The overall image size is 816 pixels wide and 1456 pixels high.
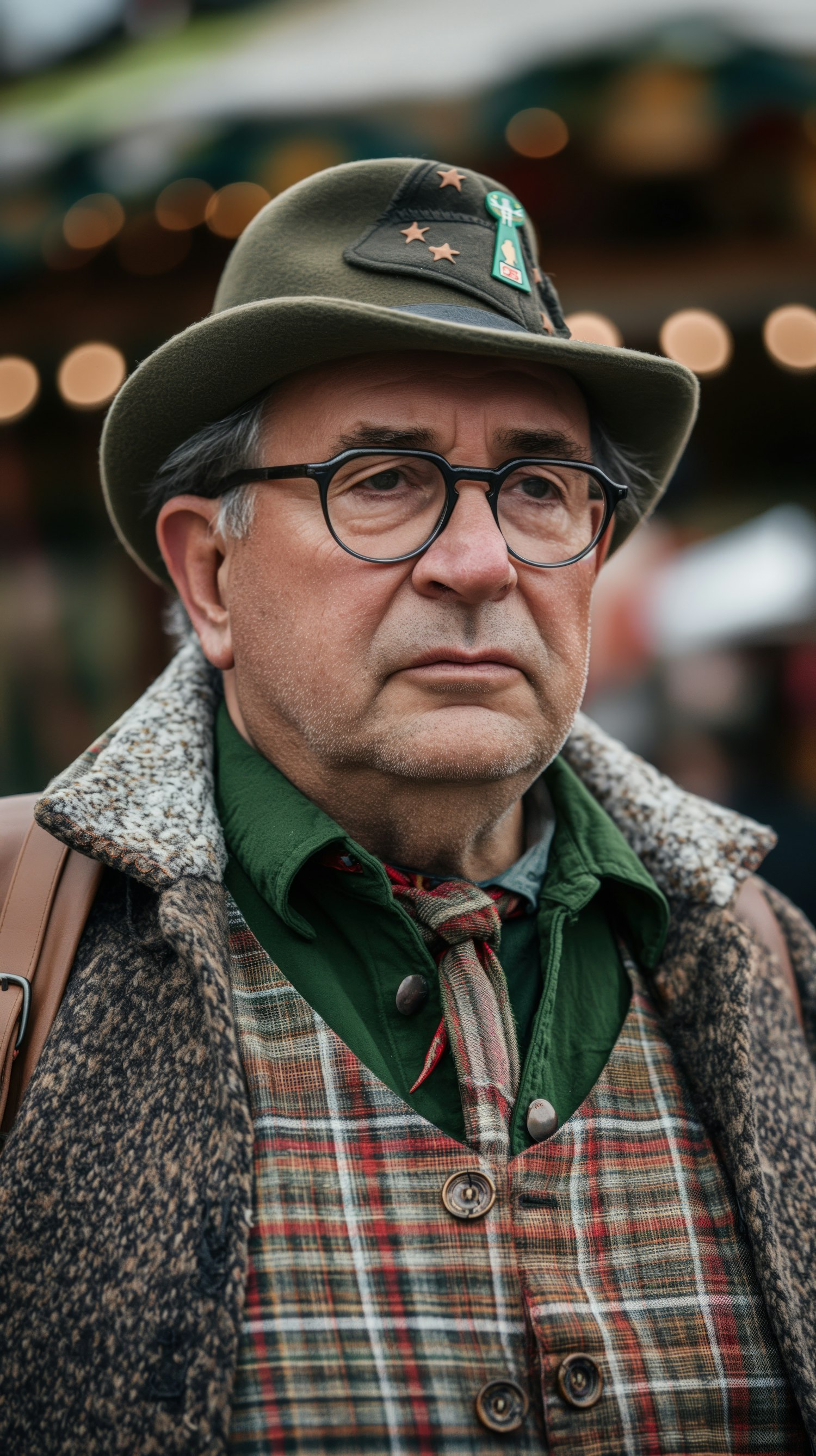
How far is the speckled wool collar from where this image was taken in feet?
5.49

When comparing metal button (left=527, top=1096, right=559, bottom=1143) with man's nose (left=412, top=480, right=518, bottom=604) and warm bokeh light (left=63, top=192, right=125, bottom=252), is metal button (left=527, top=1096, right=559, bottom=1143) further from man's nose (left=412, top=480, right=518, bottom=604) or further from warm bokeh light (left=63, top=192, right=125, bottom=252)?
warm bokeh light (left=63, top=192, right=125, bottom=252)

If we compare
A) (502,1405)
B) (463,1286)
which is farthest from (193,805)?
(502,1405)

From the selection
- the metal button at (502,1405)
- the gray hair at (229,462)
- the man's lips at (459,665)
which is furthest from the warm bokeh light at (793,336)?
the metal button at (502,1405)

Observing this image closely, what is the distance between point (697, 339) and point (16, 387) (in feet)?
9.83

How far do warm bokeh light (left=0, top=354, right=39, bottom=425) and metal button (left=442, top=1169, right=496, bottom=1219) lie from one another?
171 inches

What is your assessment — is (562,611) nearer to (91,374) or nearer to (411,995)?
(411,995)

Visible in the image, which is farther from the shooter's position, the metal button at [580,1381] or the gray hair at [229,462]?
the gray hair at [229,462]

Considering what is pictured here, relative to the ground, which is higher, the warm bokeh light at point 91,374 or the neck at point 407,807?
the warm bokeh light at point 91,374

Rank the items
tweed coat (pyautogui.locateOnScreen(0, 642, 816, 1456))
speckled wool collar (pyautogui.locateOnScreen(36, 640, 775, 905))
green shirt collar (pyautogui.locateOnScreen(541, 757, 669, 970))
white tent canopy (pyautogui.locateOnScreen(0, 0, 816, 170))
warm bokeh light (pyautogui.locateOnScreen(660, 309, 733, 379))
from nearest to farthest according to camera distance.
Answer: tweed coat (pyautogui.locateOnScreen(0, 642, 816, 1456))
speckled wool collar (pyautogui.locateOnScreen(36, 640, 775, 905))
green shirt collar (pyautogui.locateOnScreen(541, 757, 669, 970))
white tent canopy (pyautogui.locateOnScreen(0, 0, 816, 170))
warm bokeh light (pyautogui.locateOnScreen(660, 309, 733, 379))

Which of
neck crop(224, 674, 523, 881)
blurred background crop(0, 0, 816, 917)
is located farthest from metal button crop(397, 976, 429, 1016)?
blurred background crop(0, 0, 816, 917)

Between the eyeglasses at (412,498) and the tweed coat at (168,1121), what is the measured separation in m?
0.47

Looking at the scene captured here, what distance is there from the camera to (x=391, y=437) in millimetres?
1835

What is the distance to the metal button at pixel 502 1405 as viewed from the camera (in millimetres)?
1481

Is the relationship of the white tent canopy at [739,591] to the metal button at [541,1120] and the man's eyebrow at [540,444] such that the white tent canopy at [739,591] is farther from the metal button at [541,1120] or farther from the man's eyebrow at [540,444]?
the metal button at [541,1120]
